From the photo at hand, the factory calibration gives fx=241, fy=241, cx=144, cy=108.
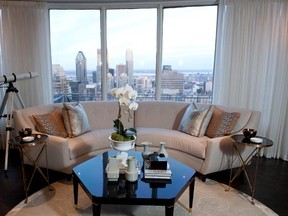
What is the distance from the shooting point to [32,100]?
425 centimetres

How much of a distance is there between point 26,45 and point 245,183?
3976 mm

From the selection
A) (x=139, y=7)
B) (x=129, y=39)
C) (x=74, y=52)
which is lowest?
(x=74, y=52)

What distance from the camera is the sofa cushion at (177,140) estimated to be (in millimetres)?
2980

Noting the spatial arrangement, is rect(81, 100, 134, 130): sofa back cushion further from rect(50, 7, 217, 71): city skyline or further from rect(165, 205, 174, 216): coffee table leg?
rect(165, 205, 174, 216): coffee table leg

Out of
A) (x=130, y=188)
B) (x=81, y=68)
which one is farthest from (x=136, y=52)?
(x=130, y=188)

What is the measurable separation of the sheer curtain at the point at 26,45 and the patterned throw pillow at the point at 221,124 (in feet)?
9.55

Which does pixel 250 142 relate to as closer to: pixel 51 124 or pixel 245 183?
pixel 245 183

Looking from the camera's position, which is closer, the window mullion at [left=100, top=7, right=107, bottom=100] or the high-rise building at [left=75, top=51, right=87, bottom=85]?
the window mullion at [left=100, top=7, right=107, bottom=100]

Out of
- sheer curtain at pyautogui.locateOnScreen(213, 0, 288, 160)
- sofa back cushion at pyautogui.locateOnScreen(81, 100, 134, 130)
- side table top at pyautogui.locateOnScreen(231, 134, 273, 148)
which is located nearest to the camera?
side table top at pyautogui.locateOnScreen(231, 134, 273, 148)

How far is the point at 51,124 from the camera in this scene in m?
3.12

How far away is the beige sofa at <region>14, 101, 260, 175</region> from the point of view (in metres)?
2.84

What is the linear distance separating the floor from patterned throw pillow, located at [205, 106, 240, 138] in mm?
576

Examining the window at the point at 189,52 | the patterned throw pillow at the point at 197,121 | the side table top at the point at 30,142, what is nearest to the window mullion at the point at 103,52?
the window at the point at 189,52

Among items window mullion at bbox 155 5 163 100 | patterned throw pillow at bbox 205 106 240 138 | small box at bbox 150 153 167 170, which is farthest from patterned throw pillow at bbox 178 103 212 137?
small box at bbox 150 153 167 170
